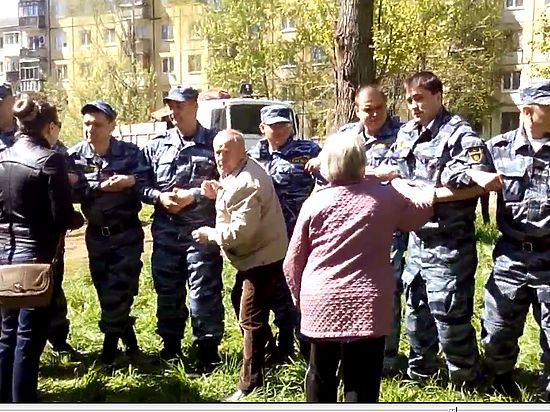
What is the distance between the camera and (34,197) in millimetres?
3650

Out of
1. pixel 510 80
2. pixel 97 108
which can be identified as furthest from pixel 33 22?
pixel 97 108

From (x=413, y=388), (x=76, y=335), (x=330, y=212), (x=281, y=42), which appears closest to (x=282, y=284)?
(x=413, y=388)

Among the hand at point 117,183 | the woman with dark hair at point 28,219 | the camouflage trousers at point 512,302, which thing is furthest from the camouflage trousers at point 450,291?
the woman with dark hair at point 28,219

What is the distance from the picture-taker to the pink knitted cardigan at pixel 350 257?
3141mm

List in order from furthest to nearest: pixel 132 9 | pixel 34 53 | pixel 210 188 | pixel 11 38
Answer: pixel 132 9, pixel 34 53, pixel 11 38, pixel 210 188

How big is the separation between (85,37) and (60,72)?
6.21ft

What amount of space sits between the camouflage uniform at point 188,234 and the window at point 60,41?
24.0 metres

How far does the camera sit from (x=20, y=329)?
12.2 ft

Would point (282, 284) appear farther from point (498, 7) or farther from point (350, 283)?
point (498, 7)

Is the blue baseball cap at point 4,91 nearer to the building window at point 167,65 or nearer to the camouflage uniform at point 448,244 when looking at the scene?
the camouflage uniform at point 448,244

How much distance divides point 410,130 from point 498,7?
23.6 m

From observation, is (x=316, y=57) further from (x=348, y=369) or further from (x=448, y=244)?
(x=348, y=369)

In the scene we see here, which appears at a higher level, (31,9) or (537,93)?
(31,9)

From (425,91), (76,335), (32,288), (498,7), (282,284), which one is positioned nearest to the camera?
(32,288)
